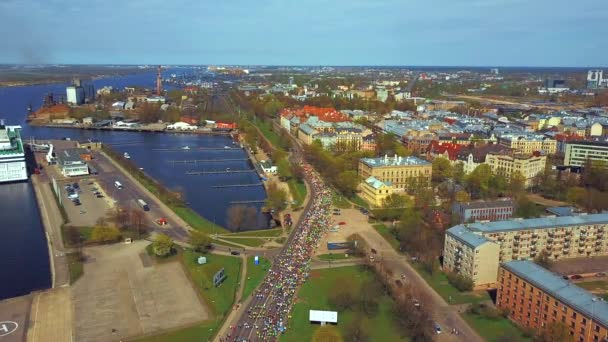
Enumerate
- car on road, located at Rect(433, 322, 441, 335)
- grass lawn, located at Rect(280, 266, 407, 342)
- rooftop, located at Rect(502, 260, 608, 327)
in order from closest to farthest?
rooftop, located at Rect(502, 260, 608, 327), grass lawn, located at Rect(280, 266, 407, 342), car on road, located at Rect(433, 322, 441, 335)

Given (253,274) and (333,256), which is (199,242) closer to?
(253,274)

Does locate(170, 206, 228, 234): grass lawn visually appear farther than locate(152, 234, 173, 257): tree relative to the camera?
Yes

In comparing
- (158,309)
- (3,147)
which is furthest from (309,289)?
(3,147)

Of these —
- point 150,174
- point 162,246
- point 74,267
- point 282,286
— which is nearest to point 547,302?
point 282,286

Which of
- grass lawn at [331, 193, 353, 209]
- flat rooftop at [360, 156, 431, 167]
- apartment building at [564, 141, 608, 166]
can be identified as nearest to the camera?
grass lawn at [331, 193, 353, 209]

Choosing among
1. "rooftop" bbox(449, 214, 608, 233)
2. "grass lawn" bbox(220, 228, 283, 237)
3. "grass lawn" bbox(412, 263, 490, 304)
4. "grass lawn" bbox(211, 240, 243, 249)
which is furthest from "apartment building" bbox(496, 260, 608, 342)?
"grass lawn" bbox(211, 240, 243, 249)

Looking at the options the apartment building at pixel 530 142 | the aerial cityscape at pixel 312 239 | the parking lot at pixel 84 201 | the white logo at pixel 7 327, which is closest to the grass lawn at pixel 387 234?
the aerial cityscape at pixel 312 239

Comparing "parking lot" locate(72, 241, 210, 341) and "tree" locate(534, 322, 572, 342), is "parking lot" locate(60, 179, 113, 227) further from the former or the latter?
"tree" locate(534, 322, 572, 342)

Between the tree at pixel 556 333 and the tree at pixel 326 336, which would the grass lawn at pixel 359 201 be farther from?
the tree at pixel 326 336
